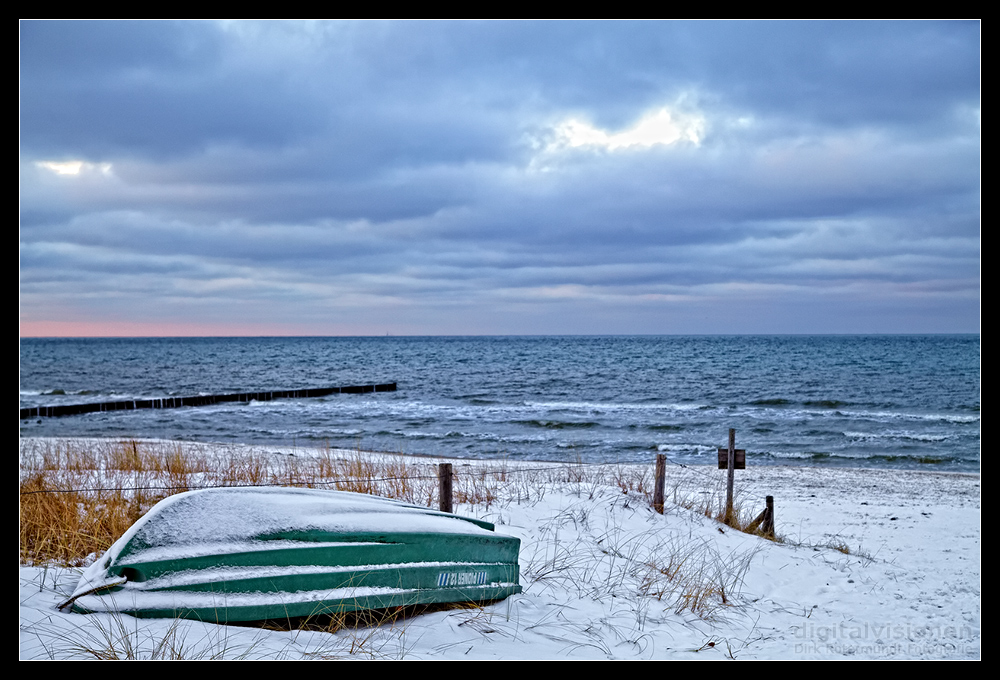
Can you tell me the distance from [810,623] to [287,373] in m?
47.6

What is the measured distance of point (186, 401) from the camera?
30281 millimetres

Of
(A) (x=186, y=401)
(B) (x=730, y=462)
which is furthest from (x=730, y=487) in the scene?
(A) (x=186, y=401)

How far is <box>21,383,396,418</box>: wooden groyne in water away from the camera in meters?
26.9

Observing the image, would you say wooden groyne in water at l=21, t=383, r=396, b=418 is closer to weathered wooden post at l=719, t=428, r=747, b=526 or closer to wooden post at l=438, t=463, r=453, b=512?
wooden post at l=438, t=463, r=453, b=512

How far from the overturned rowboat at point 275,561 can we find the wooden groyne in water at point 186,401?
2671 centimetres

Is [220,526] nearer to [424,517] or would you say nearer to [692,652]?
[424,517]

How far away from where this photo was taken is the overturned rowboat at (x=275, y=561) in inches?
165

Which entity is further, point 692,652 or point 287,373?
point 287,373

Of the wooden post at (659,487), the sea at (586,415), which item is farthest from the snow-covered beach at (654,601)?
the sea at (586,415)

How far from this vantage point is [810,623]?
5.89 m

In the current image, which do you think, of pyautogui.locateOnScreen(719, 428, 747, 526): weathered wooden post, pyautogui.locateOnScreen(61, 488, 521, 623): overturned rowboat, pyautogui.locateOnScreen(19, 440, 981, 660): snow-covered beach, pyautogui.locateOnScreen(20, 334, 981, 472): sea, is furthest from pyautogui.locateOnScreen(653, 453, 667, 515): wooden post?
pyautogui.locateOnScreen(20, 334, 981, 472): sea

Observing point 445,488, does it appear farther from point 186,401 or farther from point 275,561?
point 186,401
